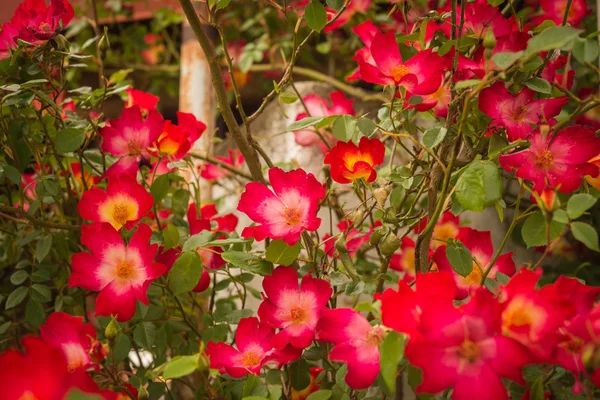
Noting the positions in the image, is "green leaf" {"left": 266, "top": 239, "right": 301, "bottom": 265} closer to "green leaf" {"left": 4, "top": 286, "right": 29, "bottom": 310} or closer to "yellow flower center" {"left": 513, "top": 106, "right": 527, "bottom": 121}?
"yellow flower center" {"left": 513, "top": 106, "right": 527, "bottom": 121}

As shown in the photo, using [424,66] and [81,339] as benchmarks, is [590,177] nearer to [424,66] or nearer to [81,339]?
[424,66]

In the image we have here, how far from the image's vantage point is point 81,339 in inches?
26.8

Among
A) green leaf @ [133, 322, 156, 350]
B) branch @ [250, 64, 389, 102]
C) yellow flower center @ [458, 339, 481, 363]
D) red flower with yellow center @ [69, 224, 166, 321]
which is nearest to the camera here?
yellow flower center @ [458, 339, 481, 363]

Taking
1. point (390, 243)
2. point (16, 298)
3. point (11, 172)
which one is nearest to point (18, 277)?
point (16, 298)

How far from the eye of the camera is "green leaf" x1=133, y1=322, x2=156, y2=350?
786mm

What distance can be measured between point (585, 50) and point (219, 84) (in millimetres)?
429

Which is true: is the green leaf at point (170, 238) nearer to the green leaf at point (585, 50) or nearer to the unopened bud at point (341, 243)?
the unopened bud at point (341, 243)

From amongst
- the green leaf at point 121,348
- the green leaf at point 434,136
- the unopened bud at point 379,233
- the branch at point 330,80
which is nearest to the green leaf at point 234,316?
the green leaf at point 121,348

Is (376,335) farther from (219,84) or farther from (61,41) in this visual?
(61,41)

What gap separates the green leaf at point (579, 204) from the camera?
1.71 feet

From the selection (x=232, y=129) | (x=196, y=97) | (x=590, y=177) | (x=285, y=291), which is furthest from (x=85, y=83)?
(x=590, y=177)

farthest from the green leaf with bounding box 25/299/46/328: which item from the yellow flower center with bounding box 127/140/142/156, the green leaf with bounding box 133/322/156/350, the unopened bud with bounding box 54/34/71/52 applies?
the unopened bud with bounding box 54/34/71/52

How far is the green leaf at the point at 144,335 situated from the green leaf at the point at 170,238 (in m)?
0.14

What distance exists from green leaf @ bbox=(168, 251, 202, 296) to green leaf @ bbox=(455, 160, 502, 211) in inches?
12.3
